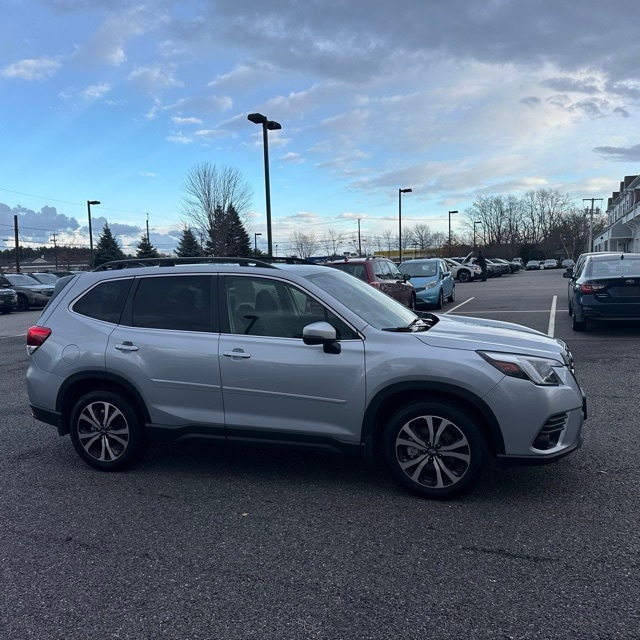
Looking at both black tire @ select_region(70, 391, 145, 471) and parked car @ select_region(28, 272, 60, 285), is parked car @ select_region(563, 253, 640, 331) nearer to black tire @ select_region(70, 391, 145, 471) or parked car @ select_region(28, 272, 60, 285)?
black tire @ select_region(70, 391, 145, 471)

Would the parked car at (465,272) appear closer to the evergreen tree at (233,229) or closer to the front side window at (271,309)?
the evergreen tree at (233,229)

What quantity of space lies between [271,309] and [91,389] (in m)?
1.74

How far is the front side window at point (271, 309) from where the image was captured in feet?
13.8

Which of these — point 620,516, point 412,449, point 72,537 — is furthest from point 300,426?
point 620,516

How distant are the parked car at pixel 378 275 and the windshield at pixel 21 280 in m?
17.8

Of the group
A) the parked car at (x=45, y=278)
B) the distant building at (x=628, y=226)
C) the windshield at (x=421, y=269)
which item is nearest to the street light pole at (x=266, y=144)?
the windshield at (x=421, y=269)

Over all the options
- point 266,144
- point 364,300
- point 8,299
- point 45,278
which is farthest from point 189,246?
point 364,300

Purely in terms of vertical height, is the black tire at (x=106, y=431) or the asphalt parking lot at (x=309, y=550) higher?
the black tire at (x=106, y=431)

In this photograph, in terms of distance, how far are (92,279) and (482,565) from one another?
12.4ft

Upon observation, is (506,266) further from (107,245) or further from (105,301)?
(105,301)

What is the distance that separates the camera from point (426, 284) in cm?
1688

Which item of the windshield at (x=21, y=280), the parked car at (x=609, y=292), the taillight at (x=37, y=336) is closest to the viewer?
the taillight at (x=37, y=336)

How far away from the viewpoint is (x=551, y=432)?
149 inches

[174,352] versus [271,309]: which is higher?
[271,309]
